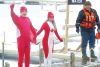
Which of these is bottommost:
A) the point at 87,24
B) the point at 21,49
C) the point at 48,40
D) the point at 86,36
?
the point at 21,49

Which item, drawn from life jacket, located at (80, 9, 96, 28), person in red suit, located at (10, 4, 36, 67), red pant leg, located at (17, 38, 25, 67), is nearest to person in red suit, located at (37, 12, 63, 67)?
person in red suit, located at (10, 4, 36, 67)

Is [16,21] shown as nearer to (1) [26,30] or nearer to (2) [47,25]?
(1) [26,30]

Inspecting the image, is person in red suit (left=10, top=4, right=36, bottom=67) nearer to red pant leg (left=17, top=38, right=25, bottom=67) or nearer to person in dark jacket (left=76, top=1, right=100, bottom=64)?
red pant leg (left=17, top=38, right=25, bottom=67)

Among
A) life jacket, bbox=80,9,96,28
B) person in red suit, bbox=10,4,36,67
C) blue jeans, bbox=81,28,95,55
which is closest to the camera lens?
person in red suit, bbox=10,4,36,67

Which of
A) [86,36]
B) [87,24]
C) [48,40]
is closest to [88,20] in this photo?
[87,24]

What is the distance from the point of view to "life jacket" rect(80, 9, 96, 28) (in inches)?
453

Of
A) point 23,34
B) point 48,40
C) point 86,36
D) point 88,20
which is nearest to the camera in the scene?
point 23,34

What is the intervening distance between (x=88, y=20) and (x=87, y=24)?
0.11 meters

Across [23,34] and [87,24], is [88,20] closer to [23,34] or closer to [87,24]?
[87,24]

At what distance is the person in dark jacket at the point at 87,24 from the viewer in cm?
1152

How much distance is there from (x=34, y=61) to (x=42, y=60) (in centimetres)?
187

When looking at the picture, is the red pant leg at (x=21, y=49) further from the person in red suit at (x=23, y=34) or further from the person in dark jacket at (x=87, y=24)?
the person in dark jacket at (x=87, y=24)

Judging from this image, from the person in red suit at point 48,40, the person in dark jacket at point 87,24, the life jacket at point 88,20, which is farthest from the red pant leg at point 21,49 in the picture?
the life jacket at point 88,20

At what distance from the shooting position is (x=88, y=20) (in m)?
11.5
